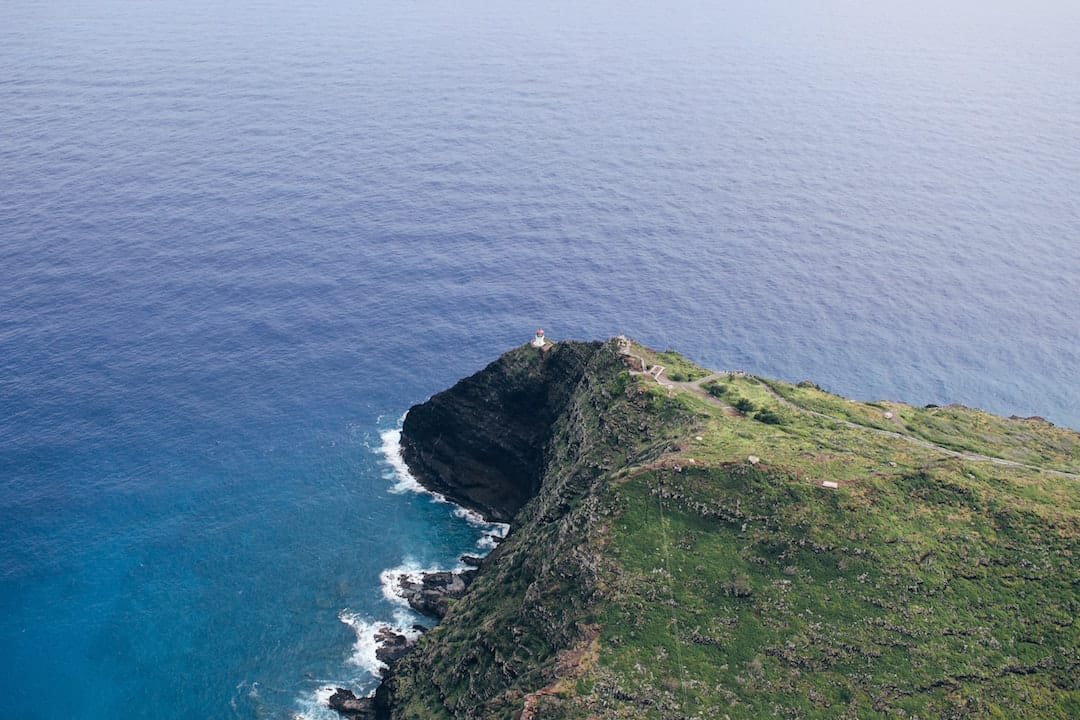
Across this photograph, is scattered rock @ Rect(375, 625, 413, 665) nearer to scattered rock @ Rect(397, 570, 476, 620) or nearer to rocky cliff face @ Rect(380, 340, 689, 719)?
scattered rock @ Rect(397, 570, 476, 620)

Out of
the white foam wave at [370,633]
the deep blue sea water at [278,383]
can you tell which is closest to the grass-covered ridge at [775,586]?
the white foam wave at [370,633]

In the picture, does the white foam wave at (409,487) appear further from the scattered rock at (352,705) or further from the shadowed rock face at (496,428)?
the scattered rock at (352,705)

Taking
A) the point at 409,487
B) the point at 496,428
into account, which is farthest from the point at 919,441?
the point at 409,487

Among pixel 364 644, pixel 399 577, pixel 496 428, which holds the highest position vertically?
pixel 496 428

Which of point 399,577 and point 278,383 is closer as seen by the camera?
point 399,577

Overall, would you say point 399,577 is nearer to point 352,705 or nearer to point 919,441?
point 352,705

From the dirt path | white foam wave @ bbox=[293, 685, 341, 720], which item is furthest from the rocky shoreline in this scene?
the dirt path

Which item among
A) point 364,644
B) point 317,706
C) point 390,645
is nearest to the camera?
point 317,706
